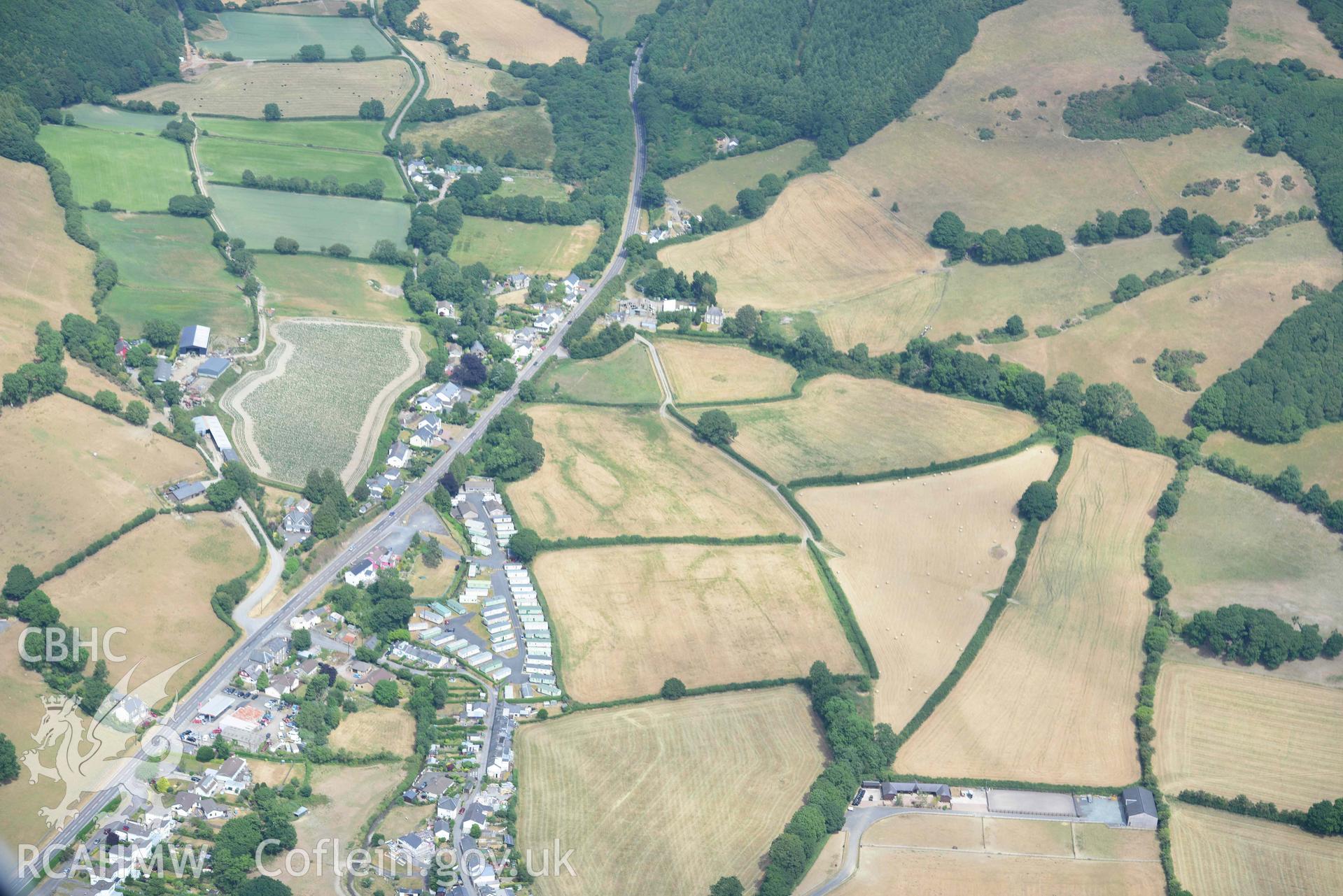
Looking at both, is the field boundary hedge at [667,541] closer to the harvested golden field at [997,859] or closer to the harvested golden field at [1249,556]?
the harvested golden field at [997,859]

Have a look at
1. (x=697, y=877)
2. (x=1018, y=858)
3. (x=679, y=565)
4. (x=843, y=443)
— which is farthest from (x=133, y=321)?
(x=1018, y=858)

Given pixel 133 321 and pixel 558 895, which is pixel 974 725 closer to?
pixel 558 895

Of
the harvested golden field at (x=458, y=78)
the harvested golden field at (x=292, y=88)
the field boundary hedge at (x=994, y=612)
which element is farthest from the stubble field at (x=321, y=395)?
the harvested golden field at (x=458, y=78)

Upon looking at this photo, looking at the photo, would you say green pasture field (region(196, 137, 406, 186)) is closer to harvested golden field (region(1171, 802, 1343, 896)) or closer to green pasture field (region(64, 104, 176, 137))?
green pasture field (region(64, 104, 176, 137))

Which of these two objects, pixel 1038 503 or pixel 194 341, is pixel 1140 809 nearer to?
pixel 1038 503

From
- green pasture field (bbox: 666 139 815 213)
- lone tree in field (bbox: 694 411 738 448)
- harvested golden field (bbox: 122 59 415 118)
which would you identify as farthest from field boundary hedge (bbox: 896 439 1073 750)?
harvested golden field (bbox: 122 59 415 118)

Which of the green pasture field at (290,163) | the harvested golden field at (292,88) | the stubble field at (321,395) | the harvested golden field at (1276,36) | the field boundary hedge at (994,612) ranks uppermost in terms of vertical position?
the harvested golden field at (1276,36)

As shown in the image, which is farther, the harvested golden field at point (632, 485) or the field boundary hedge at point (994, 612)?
the harvested golden field at point (632, 485)
